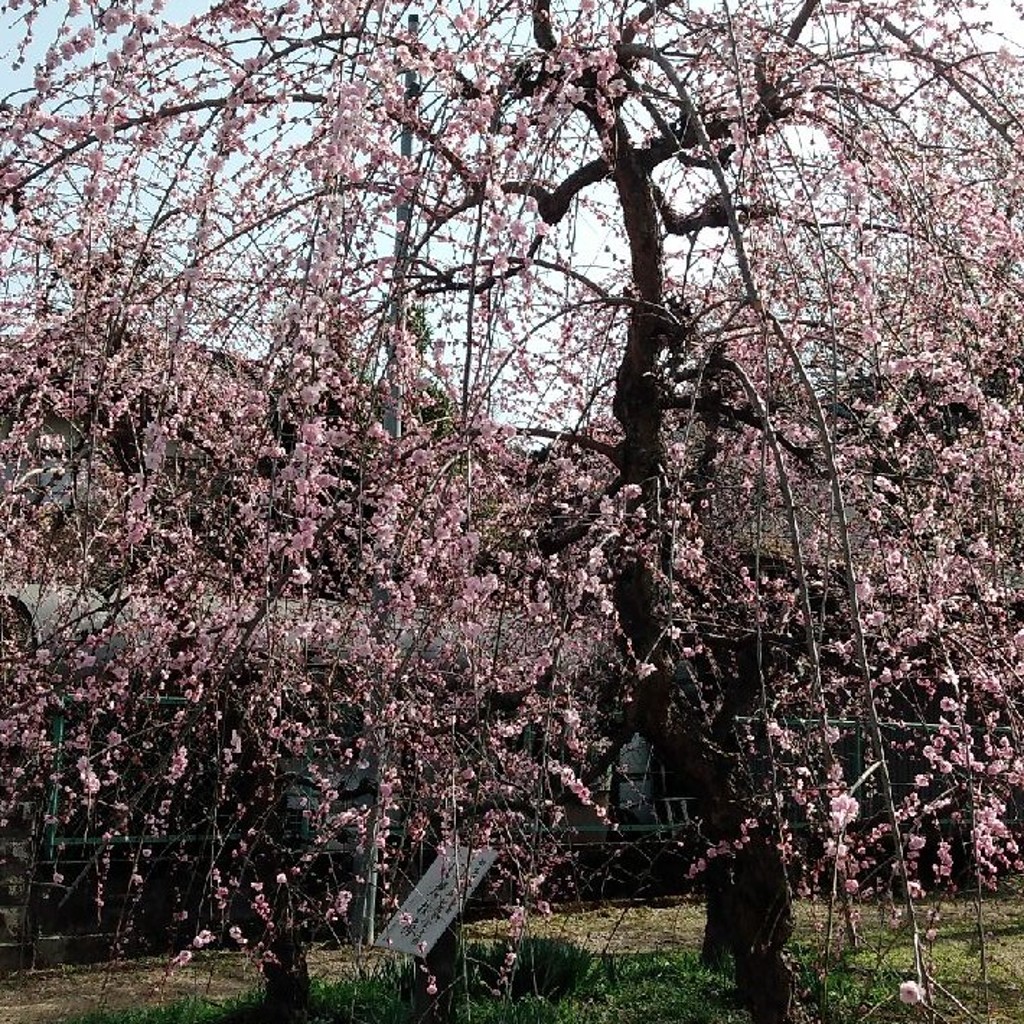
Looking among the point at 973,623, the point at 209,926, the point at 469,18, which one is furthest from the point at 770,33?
the point at 209,926

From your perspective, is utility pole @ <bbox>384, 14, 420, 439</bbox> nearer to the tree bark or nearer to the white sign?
the tree bark

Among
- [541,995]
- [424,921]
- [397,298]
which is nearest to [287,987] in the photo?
[541,995]

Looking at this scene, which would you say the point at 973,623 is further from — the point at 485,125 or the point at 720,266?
the point at 485,125

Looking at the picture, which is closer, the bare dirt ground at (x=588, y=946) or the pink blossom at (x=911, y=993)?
the pink blossom at (x=911, y=993)

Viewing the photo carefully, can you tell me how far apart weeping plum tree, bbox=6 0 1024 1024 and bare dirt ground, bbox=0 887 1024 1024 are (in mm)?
1029

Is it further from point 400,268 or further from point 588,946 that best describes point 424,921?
point 588,946

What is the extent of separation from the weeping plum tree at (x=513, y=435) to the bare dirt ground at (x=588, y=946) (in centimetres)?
103

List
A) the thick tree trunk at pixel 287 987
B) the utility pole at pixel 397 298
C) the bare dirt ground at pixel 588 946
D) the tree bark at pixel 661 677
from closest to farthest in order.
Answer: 1. the utility pole at pixel 397 298
2. the tree bark at pixel 661 677
3. the thick tree trunk at pixel 287 987
4. the bare dirt ground at pixel 588 946

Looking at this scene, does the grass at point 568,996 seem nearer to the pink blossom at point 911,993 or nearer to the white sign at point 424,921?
the white sign at point 424,921

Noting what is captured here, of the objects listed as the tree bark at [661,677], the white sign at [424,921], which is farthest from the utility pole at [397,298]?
the tree bark at [661,677]

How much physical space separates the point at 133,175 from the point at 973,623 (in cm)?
292

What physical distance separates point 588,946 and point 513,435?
144 inches

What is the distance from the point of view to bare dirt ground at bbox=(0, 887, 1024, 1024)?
216 inches

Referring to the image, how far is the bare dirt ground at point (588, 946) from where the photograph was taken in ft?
18.0
